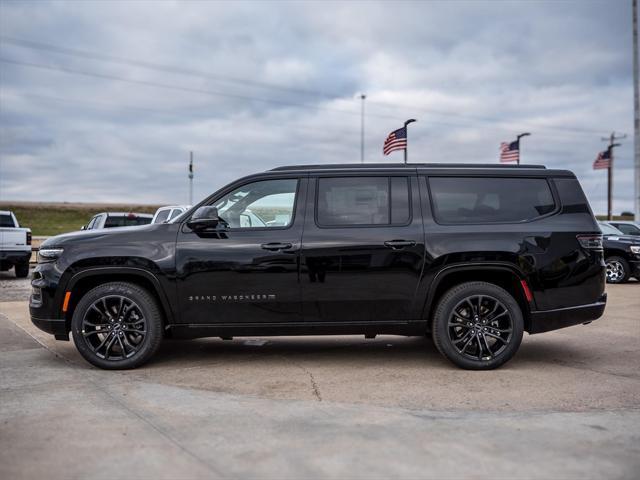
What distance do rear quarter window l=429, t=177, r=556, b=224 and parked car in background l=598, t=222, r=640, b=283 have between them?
1005cm

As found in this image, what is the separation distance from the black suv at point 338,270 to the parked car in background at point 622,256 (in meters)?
10.1

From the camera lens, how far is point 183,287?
612cm

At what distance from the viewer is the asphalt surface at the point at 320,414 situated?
365 cm

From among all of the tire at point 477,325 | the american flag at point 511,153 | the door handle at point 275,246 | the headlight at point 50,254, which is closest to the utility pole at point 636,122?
the american flag at point 511,153

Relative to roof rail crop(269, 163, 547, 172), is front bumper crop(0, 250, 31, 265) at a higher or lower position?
lower

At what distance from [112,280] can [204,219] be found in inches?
43.6

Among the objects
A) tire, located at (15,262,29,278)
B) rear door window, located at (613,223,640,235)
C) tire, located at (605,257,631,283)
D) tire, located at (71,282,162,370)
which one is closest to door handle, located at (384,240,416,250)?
tire, located at (71,282,162,370)

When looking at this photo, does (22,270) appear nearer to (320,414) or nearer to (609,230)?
(609,230)

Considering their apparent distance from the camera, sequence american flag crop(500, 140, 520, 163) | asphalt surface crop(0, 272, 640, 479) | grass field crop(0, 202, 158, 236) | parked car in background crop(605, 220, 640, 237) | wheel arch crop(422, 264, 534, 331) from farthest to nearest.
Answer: grass field crop(0, 202, 158, 236), american flag crop(500, 140, 520, 163), parked car in background crop(605, 220, 640, 237), wheel arch crop(422, 264, 534, 331), asphalt surface crop(0, 272, 640, 479)

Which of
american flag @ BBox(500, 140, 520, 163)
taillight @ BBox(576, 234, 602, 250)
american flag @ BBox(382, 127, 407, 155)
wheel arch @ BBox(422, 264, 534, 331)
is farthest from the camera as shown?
american flag @ BBox(500, 140, 520, 163)

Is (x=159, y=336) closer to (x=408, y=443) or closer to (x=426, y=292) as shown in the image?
(x=426, y=292)

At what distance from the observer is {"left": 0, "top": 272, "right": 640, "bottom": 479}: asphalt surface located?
12.0 feet

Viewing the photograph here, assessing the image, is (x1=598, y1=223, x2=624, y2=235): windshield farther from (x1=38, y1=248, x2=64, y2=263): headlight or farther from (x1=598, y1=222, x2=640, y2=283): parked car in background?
(x1=38, y1=248, x2=64, y2=263): headlight

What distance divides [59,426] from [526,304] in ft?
13.4
